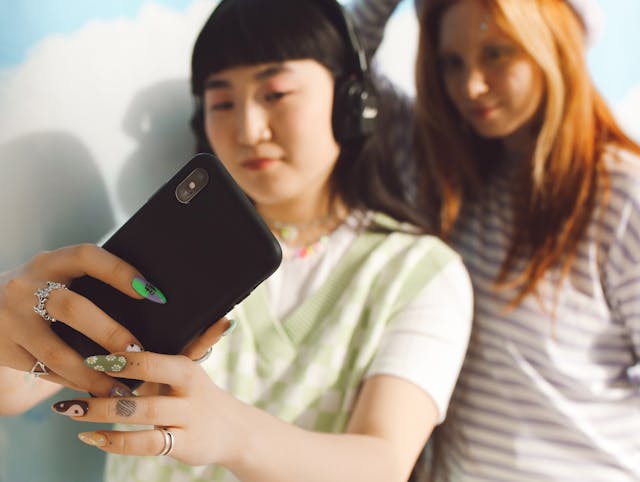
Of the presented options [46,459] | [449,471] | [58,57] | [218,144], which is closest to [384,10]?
[218,144]

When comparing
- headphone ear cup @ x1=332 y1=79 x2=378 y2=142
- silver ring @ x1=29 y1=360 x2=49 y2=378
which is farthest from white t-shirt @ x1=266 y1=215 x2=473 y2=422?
silver ring @ x1=29 y1=360 x2=49 y2=378

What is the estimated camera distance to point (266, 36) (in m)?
0.84

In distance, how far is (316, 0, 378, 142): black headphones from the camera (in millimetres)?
878

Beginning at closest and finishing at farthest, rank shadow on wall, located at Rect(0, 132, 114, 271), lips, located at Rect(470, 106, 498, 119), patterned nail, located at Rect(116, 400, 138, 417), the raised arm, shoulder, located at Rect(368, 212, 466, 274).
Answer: patterned nail, located at Rect(116, 400, 138, 417), shadow on wall, located at Rect(0, 132, 114, 271), shoulder, located at Rect(368, 212, 466, 274), lips, located at Rect(470, 106, 498, 119), the raised arm

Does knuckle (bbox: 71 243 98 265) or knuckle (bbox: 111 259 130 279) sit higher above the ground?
knuckle (bbox: 71 243 98 265)

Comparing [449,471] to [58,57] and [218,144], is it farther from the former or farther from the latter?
[58,57]

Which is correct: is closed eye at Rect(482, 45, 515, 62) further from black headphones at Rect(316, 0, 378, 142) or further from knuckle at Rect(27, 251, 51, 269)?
knuckle at Rect(27, 251, 51, 269)

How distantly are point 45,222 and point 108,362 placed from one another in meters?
0.35

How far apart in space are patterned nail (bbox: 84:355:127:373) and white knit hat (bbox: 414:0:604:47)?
0.80 m

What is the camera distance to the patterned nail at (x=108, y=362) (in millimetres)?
534

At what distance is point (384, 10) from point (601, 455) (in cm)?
77

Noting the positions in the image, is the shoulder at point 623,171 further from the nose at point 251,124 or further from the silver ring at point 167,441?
the silver ring at point 167,441

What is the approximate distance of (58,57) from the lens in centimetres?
81

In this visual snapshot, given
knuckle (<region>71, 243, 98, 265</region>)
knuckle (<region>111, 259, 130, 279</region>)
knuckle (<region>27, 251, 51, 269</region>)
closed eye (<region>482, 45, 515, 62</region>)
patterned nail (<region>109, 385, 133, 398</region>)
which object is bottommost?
patterned nail (<region>109, 385, 133, 398</region>)
